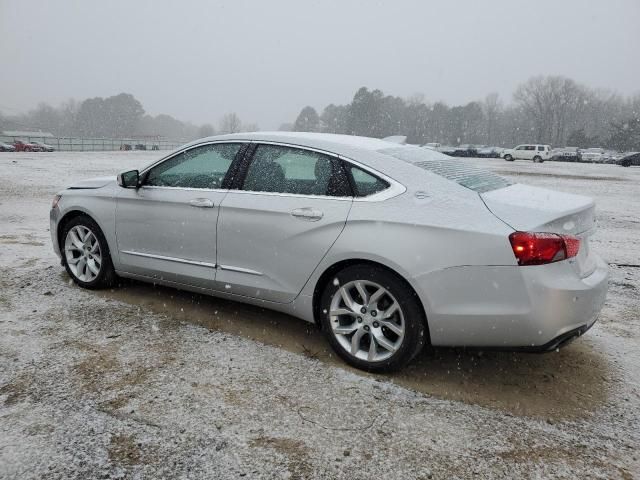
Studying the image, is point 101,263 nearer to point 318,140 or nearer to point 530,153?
point 318,140

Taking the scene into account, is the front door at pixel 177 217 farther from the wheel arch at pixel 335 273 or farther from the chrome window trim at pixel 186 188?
the wheel arch at pixel 335 273

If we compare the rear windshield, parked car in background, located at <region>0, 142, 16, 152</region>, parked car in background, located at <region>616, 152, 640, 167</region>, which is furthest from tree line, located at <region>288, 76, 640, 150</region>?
the rear windshield

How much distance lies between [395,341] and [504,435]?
0.84 m

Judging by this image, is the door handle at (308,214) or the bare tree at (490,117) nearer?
the door handle at (308,214)

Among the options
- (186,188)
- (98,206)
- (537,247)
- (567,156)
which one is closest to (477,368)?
(537,247)

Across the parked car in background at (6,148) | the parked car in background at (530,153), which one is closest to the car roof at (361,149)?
the parked car in background at (530,153)

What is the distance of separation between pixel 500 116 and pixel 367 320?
130 m

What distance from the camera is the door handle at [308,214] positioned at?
339 cm

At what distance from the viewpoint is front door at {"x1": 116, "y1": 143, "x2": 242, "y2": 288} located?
3.94 m

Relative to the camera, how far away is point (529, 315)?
2.83 m

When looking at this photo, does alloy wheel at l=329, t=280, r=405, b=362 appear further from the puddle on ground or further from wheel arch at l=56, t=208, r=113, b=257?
wheel arch at l=56, t=208, r=113, b=257

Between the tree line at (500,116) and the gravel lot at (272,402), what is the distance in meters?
104

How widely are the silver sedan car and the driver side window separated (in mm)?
11

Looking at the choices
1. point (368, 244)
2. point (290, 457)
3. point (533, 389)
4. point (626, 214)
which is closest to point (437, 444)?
point (290, 457)
